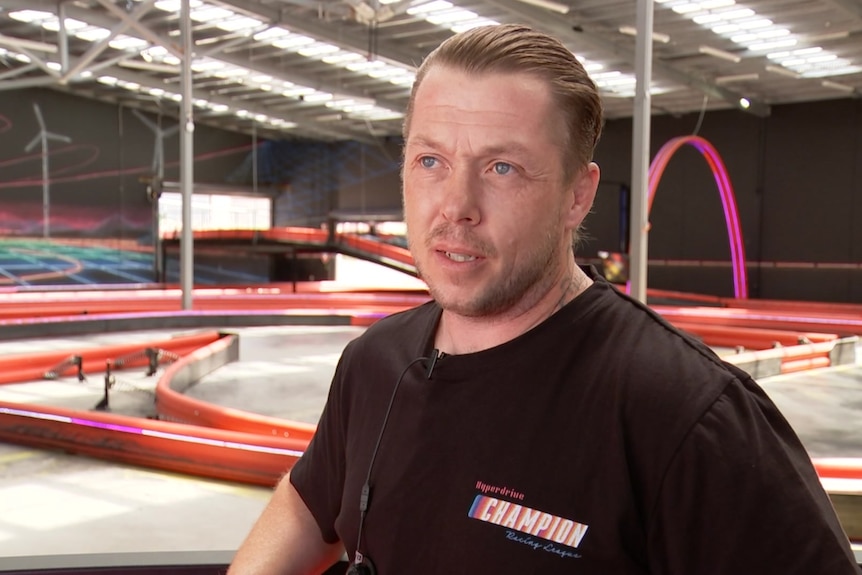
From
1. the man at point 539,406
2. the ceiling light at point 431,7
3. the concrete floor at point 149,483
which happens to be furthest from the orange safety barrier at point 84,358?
the man at point 539,406

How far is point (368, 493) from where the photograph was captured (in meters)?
1.15

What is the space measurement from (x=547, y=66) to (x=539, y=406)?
0.44 meters

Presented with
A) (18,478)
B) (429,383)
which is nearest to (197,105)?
(18,478)

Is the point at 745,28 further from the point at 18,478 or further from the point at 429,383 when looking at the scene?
the point at 429,383

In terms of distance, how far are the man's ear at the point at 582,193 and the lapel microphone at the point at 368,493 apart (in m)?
0.27

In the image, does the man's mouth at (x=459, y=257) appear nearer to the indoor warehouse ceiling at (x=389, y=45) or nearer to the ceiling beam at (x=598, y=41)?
the indoor warehouse ceiling at (x=389, y=45)

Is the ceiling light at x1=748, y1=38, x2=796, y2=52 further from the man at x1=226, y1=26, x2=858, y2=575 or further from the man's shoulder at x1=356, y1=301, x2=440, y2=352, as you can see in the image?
the man at x1=226, y1=26, x2=858, y2=575

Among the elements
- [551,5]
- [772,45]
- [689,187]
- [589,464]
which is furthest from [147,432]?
[689,187]

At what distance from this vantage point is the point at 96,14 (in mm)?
11594

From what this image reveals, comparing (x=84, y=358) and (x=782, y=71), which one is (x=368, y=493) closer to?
(x=84, y=358)

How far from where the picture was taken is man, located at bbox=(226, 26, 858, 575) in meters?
0.86

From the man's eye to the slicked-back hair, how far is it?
0.26ft

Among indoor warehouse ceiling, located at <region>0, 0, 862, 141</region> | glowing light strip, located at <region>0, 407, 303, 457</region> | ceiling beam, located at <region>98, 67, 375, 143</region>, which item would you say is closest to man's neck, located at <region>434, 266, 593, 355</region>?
glowing light strip, located at <region>0, 407, 303, 457</region>

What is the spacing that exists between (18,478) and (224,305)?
29.5 feet
